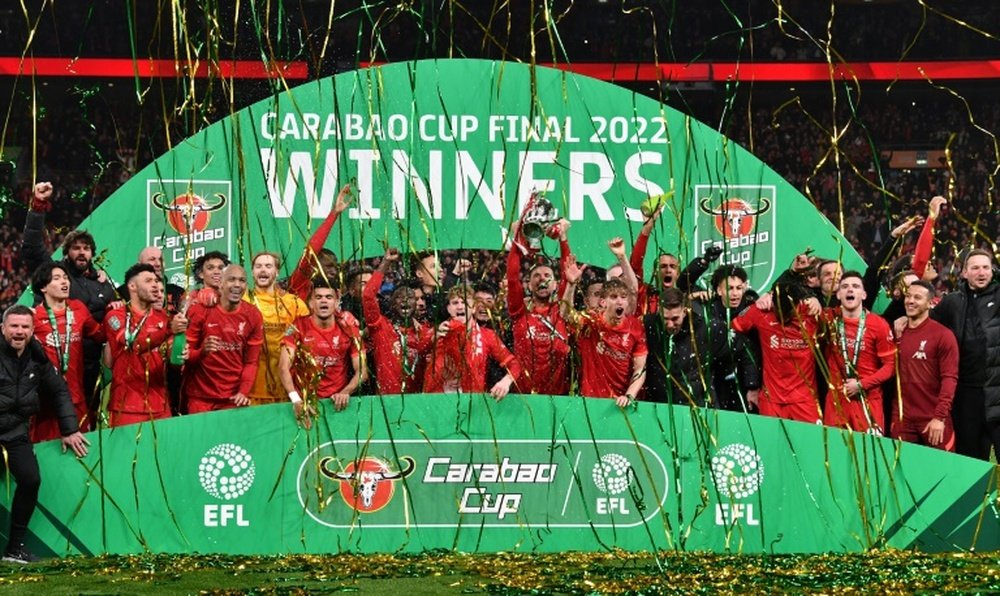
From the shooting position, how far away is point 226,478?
740 centimetres

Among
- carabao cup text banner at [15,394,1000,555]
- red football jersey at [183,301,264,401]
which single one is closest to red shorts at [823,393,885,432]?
carabao cup text banner at [15,394,1000,555]

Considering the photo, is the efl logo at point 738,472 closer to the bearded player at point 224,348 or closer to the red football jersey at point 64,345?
the bearded player at point 224,348

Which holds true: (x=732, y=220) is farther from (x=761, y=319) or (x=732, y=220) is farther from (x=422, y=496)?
(x=422, y=496)

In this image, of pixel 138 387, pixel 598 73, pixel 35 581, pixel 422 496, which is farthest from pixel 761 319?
pixel 598 73

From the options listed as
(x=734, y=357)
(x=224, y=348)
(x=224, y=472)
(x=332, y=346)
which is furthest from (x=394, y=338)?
(x=734, y=357)

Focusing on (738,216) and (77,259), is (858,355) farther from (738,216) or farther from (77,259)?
(77,259)

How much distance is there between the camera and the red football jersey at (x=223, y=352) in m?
8.04

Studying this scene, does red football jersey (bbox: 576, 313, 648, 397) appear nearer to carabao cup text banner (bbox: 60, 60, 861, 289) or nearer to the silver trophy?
the silver trophy

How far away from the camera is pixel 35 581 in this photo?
652 centimetres

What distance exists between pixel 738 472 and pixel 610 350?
100 centimetres

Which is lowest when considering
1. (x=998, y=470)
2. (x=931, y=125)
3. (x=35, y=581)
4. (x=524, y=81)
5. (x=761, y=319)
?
(x=35, y=581)

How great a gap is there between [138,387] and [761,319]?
137 inches

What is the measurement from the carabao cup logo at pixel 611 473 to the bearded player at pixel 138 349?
238cm

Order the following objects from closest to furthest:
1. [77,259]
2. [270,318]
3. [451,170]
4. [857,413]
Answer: [857,413] < [270,318] < [77,259] < [451,170]
